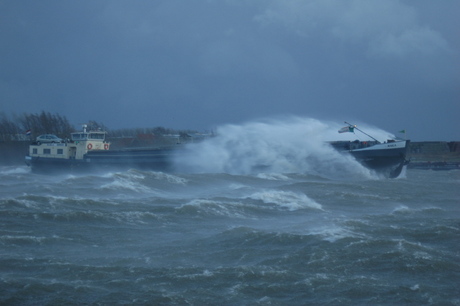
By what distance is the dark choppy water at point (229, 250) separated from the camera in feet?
33.6

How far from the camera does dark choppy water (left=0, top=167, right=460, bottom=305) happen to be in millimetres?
10242

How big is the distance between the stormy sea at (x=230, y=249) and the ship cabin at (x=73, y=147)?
24.4 meters

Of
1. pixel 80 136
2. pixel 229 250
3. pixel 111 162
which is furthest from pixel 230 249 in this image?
pixel 80 136

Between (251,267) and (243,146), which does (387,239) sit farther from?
(243,146)

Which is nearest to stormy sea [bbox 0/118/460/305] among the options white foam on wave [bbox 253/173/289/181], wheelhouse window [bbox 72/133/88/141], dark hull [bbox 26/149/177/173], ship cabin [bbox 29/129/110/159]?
→ white foam on wave [bbox 253/173/289/181]

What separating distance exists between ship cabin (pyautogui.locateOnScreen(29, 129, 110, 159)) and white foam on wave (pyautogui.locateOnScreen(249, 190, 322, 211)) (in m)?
29.5

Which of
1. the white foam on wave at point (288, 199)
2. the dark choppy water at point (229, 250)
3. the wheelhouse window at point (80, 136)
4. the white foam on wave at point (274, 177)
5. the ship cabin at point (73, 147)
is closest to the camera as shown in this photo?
the dark choppy water at point (229, 250)

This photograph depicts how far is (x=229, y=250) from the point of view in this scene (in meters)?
13.6

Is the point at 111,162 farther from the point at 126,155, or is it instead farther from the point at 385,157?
the point at 385,157

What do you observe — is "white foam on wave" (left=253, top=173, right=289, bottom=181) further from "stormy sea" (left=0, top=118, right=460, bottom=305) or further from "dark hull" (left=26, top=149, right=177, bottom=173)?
"dark hull" (left=26, top=149, right=177, bottom=173)

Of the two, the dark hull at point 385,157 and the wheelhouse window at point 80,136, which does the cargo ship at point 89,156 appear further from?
the dark hull at point 385,157

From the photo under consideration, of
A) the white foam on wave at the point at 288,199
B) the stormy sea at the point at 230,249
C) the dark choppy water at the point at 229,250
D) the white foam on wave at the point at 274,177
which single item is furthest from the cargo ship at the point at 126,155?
the white foam on wave at the point at 288,199

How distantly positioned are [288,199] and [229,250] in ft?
31.2

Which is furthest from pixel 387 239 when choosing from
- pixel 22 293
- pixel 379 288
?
pixel 22 293
